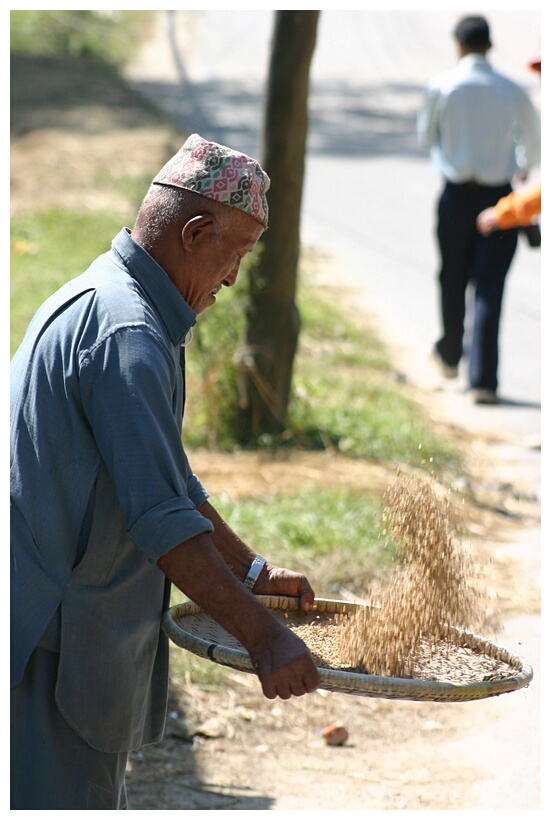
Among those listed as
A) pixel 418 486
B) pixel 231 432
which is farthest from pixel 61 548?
pixel 231 432

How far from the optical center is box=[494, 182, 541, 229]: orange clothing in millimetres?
5785

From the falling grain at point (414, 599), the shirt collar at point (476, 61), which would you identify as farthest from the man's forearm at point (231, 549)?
the shirt collar at point (476, 61)

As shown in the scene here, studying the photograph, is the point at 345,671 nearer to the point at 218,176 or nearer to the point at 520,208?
the point at 218,176

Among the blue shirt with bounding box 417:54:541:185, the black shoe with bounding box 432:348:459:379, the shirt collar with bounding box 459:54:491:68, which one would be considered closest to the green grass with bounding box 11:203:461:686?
the black shoe with bounding box 432:348:459:379

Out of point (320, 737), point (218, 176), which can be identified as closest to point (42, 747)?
point (218, 176)

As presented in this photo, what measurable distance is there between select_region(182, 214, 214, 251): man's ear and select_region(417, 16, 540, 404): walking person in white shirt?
505 cm

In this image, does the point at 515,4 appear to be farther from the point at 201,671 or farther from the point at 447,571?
the point at 201,671

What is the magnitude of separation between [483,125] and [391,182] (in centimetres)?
865

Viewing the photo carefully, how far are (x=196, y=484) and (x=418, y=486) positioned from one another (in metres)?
0.60

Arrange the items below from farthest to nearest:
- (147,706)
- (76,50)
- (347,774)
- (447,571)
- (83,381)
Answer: (76,50)
(347,774)
(447,571)
(147,706)
(83,381)

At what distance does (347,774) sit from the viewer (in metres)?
3.49

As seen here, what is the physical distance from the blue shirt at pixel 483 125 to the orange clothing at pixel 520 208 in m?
0.95

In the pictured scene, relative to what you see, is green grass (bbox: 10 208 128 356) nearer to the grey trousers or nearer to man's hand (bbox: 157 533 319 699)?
the grey trousers

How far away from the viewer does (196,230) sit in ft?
6.79
